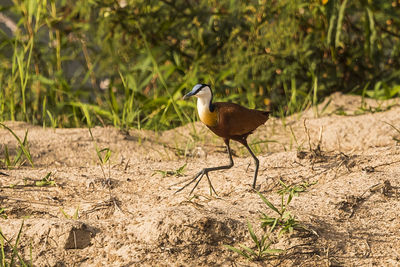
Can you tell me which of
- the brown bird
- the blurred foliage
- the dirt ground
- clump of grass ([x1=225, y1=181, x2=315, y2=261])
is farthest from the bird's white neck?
the blurred foliage

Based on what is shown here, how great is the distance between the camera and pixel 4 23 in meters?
5.61

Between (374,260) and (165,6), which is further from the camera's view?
(165,6)

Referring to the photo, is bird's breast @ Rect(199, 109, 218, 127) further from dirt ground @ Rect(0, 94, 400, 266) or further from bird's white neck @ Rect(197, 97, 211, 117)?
dirt ground @ Rect(0, 94, 400, 266)

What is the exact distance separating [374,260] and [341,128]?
1.93m

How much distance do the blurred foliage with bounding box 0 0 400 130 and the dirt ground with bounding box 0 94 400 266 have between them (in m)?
0.91

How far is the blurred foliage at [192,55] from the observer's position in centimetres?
443

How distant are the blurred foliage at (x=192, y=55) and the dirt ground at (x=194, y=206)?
914 millimetres

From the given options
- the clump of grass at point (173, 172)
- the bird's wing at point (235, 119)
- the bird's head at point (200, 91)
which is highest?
the bird's head at point (200, 91)

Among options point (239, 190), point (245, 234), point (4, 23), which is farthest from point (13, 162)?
point (4, 23)

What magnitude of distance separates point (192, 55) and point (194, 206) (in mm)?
3030

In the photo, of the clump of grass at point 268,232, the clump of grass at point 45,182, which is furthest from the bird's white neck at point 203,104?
the clump of grass at point 45,182

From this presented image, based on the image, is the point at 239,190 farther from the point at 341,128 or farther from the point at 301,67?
the point at 301,67

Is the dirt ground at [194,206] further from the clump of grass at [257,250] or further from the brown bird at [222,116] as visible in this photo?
the brown bird at [222,116]

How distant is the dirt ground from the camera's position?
1.93 meters
